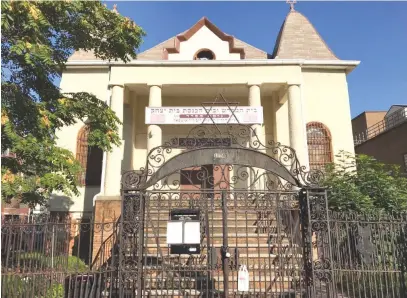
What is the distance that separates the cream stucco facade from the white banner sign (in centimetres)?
488

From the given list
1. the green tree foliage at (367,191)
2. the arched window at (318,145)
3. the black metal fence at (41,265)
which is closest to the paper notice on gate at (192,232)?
the black metal fence at (41,265)

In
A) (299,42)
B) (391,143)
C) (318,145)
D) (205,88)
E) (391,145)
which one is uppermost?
(299,42)

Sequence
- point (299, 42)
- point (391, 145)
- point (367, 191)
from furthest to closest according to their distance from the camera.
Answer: point (391, 145) → point (299, 42) → point (367, 191)

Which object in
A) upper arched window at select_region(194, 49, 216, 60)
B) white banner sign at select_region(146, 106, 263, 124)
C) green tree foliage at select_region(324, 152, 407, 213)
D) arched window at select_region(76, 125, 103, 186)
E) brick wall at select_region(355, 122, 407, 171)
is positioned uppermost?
upper arched window at select_region(194, 49, 216, 60)

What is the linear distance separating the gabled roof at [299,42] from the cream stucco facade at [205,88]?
0.32 meters

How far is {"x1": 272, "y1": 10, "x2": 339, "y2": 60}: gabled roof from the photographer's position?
18219mm

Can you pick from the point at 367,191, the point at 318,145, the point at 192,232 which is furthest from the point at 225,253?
the point at 318,145

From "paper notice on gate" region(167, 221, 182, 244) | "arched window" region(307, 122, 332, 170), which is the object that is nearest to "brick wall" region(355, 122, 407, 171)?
"arched window" region(307, 122, 332, 170)

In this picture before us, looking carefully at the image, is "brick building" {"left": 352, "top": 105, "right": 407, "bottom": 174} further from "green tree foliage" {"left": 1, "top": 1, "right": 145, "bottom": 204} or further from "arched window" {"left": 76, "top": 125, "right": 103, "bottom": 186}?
"green tree foliage" {"left": 1, "top": 1, "right": 145, "bottom": 204}

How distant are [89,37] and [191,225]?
17.2ft

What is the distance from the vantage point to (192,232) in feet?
23.3

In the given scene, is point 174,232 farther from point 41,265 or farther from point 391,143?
point 391,143

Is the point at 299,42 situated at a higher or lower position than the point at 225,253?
higher

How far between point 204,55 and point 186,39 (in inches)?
41.0
